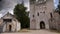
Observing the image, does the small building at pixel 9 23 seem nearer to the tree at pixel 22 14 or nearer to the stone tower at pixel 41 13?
the stone tower at pixel 41 13

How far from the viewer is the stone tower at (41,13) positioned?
27.2 meters

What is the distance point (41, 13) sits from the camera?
27922 mm

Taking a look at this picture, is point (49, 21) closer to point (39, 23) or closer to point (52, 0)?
point (39, 23)

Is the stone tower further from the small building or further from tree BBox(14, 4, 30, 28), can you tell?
tree BBox(14, 4, 30, 28)

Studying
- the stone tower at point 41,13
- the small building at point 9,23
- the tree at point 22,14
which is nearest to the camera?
the small building at point 9,23

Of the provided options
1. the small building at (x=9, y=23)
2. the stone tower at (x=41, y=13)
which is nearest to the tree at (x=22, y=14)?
the stone tower at (x=41, y=13)

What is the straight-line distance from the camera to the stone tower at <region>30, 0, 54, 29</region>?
2715cm

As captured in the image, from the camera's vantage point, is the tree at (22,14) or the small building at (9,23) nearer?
the small building at (9,23)

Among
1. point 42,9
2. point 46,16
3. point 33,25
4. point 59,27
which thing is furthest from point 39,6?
point 59,27

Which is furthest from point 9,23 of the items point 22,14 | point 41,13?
point 22,14

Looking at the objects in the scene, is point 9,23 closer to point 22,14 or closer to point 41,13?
point 41,13

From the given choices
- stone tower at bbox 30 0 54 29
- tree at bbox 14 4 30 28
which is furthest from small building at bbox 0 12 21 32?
tree at bbox 14 4 30 28

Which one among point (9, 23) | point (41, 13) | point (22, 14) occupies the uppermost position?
point (22, 14)

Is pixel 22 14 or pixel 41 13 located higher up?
pixel 22 14
